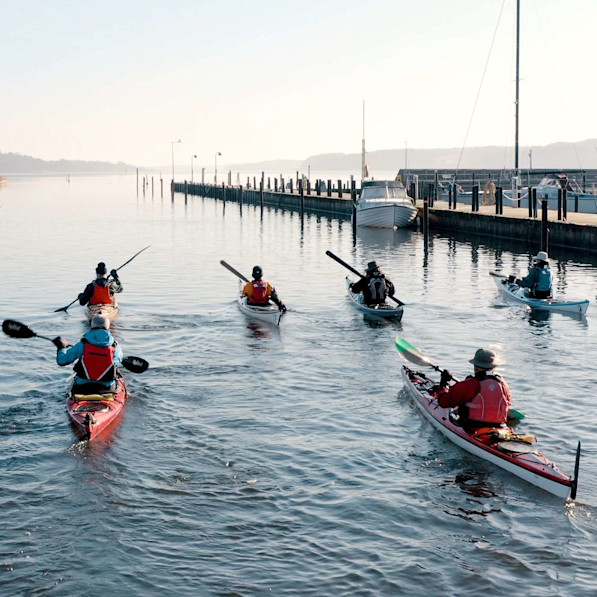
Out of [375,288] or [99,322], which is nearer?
[99,322]

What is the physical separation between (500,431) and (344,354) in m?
8.61

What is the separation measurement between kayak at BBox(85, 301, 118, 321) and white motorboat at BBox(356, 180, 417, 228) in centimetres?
3343

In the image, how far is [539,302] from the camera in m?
26.9

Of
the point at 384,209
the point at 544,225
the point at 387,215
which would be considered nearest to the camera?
the point at 544,225

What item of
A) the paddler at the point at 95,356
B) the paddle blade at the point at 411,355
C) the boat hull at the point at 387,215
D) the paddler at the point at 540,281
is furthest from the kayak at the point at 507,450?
the boat hull at the point at 387,215

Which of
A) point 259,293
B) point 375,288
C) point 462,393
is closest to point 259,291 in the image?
point 259,293

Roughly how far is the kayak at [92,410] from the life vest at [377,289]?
11370 mm

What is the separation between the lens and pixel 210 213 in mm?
87875

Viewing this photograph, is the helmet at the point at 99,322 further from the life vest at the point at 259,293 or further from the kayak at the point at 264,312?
the life vest at the point at 259,293

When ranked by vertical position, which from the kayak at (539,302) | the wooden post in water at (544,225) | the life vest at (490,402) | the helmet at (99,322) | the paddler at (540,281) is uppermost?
the wooden post in water at (544,225)

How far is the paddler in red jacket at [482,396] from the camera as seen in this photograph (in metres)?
13.2

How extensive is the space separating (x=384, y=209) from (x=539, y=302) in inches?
1216

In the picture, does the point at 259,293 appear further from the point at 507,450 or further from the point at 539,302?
the point at 507,450

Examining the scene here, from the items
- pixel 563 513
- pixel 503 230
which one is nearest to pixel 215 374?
pixel 563 513
